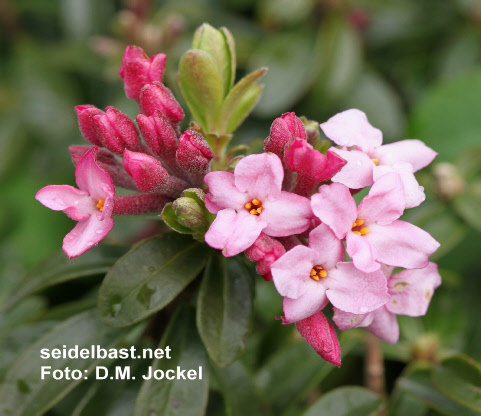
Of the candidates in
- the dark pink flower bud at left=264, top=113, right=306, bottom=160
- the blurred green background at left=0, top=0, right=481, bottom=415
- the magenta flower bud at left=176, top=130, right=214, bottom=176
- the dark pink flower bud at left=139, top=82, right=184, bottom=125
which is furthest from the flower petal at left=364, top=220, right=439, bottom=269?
the blurred green background at left=0, top=0, right=481, bottom=415

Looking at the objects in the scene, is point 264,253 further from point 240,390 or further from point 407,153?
point 240,390

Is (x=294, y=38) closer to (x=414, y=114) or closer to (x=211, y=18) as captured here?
(x=211, y=18)

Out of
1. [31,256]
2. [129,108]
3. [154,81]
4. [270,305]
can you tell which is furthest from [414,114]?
[31,256]

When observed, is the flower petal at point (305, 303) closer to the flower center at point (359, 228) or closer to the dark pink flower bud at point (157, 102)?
the flower center at point (359, 228)

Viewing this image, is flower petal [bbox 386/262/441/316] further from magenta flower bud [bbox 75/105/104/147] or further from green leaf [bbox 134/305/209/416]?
magenta flower bud [bbox 75/105/104/147]

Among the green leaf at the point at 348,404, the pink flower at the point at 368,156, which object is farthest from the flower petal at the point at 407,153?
the green leaf at the point at 348,404

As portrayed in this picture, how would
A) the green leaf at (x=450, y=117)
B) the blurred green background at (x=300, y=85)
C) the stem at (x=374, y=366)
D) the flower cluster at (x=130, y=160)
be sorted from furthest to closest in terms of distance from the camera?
the green leaf at (x=450, y=117), the blurred green background at (x=300, y=85), the stem at (x=374, y=366), the flower cluster at (x=130, y=160)
